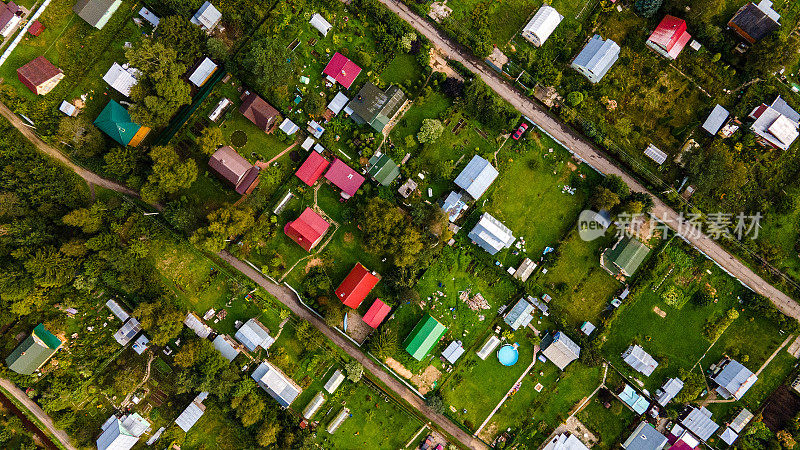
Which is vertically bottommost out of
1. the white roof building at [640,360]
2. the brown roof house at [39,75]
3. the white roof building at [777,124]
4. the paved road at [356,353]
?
the paved road at [356,353]

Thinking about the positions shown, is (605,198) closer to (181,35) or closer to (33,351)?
(181,35)

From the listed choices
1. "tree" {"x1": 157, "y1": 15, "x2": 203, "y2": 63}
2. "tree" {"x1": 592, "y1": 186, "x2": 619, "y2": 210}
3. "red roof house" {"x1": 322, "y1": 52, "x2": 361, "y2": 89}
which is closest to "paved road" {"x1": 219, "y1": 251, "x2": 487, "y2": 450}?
"tree" {"x1": 157, "y1": 15, "x2": 203, "y2": 63}

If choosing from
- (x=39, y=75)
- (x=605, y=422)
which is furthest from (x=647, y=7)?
(x=39, y=75)

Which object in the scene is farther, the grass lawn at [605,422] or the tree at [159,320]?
the grass lawn at [605,422]

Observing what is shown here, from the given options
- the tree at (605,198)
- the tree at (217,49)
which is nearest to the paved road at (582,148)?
the tree at (605,198)

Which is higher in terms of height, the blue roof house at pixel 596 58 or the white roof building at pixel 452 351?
the blue roof house at pixel 596 58

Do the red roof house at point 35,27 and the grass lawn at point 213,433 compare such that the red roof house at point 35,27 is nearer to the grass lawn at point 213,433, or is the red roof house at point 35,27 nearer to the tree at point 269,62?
the tree at point 269,62
